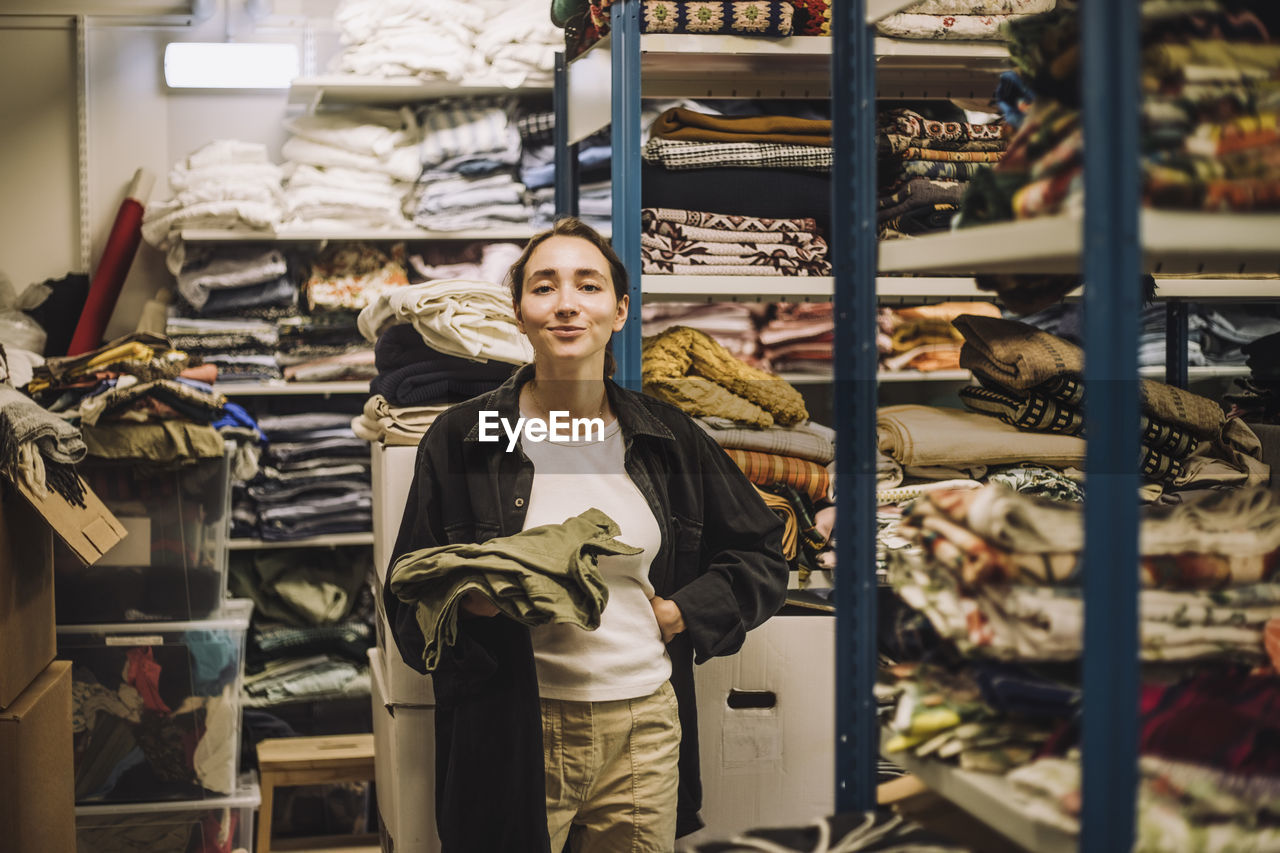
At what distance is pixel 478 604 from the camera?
174cm

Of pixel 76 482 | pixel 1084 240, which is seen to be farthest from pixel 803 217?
pixel 1084 240

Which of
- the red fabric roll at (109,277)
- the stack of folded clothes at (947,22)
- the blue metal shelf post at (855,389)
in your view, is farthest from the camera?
the red fabric roll at (109,277)

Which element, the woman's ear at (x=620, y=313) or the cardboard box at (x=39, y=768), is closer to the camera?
the woman's ear at (x=620, y=313)

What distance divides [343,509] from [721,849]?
110 inches

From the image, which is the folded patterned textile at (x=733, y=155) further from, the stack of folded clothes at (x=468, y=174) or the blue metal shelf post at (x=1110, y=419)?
the blue metal shelf post at (x=1110, y=419)

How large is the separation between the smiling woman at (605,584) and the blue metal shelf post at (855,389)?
58cm

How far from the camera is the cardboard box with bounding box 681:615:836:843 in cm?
226

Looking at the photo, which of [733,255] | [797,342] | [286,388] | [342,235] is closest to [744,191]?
[733,255]

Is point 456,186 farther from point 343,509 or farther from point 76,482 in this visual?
point 76,482

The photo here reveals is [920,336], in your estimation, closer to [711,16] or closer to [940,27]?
[940,27]

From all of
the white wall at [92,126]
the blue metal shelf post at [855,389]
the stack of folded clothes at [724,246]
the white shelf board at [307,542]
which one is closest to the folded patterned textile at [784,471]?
the stack of folded clothes at [724,246]

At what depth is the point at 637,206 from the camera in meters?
2.38

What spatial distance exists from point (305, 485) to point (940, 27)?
227cm

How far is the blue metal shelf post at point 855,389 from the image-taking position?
1233 mm
